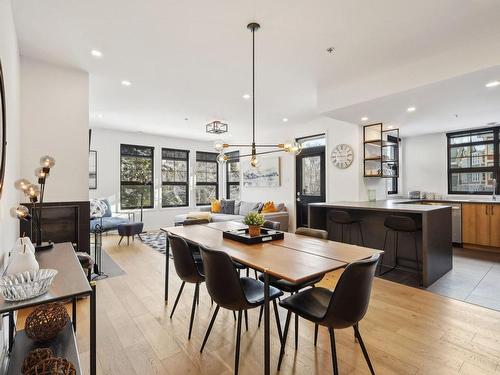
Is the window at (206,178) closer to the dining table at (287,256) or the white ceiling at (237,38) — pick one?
the white ceiling at (237,38)

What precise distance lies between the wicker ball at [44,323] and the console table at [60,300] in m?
0.04

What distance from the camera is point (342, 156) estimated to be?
5438 mm

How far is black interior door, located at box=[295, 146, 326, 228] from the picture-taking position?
6098 mm

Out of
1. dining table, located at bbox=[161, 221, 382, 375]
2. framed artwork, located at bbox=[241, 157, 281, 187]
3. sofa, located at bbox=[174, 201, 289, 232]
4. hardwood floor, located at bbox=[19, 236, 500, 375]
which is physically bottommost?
hardwood floor, located at bbox=[19, 236, 500, 375]

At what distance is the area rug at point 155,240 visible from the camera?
535 centimetres

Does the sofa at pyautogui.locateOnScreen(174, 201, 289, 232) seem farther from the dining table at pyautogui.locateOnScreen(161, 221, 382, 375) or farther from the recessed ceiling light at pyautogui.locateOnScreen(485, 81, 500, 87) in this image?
the recessed ceiling light at pyautogui.locateOnScreen(485, 81, 500, 87)

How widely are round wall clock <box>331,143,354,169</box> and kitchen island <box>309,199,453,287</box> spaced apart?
135 centimetres

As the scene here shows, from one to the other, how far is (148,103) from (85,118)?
1.55m

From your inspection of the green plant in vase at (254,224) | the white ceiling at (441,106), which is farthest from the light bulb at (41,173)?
the white ceiling at (441,106)

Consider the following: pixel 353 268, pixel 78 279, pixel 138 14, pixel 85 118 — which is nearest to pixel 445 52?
pixel 353 268

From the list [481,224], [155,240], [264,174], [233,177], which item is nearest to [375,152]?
[481,224]

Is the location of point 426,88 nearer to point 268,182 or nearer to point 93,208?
point 268,182

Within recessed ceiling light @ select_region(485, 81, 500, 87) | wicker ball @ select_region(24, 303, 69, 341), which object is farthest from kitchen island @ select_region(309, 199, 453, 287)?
wicker ball @ select_region(24, 303, 69, 341)

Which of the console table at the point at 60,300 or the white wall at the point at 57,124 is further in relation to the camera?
the white wall at the point at 57,124
